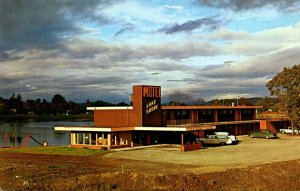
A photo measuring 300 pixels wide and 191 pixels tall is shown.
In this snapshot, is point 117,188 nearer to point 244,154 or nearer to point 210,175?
point 210,175

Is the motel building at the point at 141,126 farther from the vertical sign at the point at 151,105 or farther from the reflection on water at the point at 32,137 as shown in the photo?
the reflection on water at the point at 32,137

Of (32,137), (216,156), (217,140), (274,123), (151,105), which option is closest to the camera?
(216,156)

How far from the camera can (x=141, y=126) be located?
5362 cm

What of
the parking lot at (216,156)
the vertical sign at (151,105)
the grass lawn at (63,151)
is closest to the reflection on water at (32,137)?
the grass lawn at (63,151)

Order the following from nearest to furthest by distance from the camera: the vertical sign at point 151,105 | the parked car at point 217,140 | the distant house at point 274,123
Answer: the vertical sign at point 151,105 < the parked car at point 217,140 < the distant house at point 274,123

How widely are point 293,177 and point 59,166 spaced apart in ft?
61.3

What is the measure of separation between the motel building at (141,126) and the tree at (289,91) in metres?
18.2

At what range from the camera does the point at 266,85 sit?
77.6m

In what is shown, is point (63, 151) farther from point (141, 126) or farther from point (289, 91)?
point (289, 91)

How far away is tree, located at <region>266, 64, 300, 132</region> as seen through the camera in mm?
73312

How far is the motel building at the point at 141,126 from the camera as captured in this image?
50594 millimetres

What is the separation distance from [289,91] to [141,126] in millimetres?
33345

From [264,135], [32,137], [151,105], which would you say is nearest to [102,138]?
[151,105]

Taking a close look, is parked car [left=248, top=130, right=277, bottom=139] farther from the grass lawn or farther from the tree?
the grass lawn
